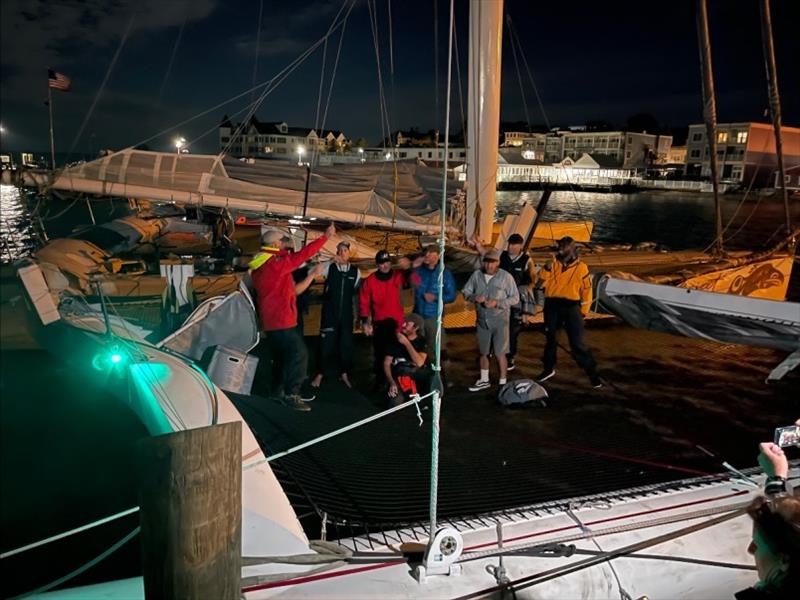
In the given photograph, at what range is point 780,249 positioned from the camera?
33.1ft

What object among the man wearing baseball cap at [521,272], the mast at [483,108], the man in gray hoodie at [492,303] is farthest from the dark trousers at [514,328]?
the mast at [483,108]

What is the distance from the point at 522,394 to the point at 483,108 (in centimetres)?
463

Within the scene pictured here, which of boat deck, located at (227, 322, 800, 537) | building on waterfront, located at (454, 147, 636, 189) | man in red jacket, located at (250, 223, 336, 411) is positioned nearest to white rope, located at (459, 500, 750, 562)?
boat deck, located at (227, 322, 800, 537)

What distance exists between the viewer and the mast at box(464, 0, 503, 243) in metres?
7.92

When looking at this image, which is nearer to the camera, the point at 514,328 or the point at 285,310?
Answer: the point at 285,310

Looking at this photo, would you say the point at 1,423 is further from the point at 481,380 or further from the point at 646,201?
the point at 646,201

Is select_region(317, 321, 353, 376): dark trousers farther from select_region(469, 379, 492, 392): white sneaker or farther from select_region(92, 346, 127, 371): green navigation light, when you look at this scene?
select_region(92, 346, 127, 371): green navigation light

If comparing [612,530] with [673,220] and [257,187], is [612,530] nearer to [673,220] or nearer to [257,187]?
[257,187]

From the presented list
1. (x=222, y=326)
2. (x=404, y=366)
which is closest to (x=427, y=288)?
(x=404, y=366)

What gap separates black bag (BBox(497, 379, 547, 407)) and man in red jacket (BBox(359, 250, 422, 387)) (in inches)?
51.0

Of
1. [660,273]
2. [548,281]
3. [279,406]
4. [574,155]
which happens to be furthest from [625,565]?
[574,155]

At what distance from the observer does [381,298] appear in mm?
5715

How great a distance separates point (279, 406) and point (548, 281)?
10.6ft

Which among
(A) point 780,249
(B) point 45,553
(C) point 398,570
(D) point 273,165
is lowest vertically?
(B) point 45,553
